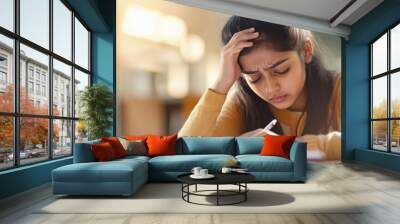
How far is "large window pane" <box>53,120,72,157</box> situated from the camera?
258 inches

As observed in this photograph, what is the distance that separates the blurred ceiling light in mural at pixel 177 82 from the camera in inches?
358

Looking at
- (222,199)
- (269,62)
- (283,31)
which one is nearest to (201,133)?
(269,62)

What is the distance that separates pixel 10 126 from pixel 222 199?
9.69ft

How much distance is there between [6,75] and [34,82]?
82cm

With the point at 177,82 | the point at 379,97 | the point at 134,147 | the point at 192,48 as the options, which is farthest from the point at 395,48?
the point at 134,147

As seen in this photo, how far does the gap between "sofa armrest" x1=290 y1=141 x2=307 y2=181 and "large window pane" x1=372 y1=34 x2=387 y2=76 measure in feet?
12.7

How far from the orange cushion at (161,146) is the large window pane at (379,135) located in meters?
4.93

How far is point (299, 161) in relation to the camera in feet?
19.8

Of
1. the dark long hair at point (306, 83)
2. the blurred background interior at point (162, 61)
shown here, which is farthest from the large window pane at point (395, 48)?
the blurred background interior at point (162, 61)

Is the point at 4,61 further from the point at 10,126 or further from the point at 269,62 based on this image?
the point at 269,62

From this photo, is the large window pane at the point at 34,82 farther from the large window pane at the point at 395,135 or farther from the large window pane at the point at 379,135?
the large window pane at the point at 379,135

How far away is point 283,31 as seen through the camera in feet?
30.2

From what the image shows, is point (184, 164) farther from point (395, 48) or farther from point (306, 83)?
point (395, 48)

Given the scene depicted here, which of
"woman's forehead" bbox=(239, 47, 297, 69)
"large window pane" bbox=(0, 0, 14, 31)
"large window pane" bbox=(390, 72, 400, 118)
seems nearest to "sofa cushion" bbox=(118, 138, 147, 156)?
"large window pane" bbox=(0, 0, 14, 31)
